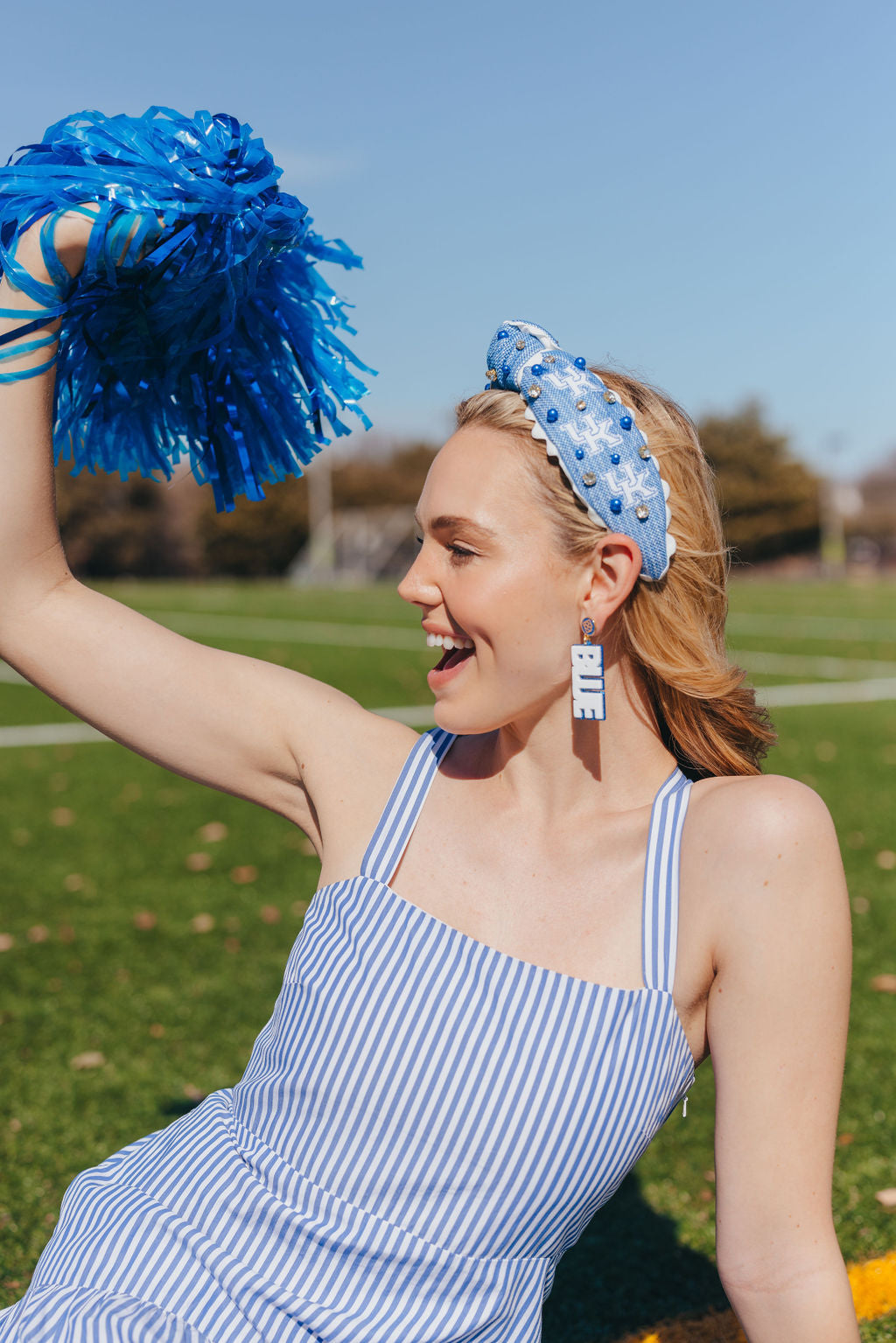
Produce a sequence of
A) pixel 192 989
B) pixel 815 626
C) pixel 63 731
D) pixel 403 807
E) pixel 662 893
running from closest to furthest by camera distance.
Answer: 1. pixel 662 893
2. pixel 403 807
3. pixel 192 989
4. pixel 63 731
5. pixel 815 626

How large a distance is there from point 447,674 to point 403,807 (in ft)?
0.70

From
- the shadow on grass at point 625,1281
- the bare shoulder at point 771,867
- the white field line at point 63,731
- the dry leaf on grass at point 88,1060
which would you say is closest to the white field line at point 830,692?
the white field line at point 63,731

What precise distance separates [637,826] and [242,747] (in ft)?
1.97

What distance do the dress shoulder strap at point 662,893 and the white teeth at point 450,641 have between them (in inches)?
13.8

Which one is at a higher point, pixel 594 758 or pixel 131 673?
pixel 131 673

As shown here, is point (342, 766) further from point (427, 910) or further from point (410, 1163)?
point (410, 1163)

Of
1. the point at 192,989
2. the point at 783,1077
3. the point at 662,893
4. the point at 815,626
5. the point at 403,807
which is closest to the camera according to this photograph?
the point at 783,1077

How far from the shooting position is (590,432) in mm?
1734

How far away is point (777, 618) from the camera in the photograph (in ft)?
75.4

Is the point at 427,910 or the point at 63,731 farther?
the point at 63,731

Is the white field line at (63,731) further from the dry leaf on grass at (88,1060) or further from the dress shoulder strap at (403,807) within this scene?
the dress shoulder strap at (403,807)

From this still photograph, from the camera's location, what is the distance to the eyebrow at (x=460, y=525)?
1.72 metres

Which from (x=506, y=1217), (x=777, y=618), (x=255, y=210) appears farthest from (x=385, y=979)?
(x=777, y=618)

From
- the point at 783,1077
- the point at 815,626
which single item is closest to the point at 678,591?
the point at 783,1077
